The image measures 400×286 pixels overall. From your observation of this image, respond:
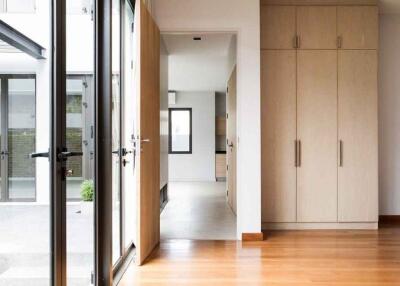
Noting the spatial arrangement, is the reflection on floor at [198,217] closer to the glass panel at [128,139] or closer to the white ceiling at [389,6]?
the glass panel at [128,139]

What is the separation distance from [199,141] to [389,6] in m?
6.43

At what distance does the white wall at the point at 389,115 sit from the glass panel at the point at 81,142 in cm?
362

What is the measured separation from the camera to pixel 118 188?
123 inches

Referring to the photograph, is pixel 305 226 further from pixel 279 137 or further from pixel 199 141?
pixel 199 141

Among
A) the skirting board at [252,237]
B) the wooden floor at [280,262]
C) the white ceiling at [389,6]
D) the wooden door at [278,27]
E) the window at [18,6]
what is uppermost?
the white ceiling at [389,6]

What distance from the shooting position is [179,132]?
10258 mm

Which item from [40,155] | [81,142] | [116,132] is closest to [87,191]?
[81,142]

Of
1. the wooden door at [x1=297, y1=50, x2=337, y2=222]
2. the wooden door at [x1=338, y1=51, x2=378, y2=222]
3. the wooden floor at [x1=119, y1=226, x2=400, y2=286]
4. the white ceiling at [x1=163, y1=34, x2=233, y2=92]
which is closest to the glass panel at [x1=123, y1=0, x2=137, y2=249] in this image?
the wooden floor at [x1=119, y1=226, x2=400, y2=286]

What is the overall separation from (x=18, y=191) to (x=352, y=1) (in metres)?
4.05

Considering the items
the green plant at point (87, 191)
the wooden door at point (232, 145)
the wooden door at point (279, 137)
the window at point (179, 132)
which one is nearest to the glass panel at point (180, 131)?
the window at point (179, 132)

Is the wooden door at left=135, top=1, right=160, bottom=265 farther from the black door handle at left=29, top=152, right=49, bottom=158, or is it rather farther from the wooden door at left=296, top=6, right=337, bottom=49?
the wooden door at left=296, top=6, right=337, bottom=49

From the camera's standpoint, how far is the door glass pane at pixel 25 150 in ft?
4.85

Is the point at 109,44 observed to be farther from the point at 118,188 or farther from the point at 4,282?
the point at 4,282

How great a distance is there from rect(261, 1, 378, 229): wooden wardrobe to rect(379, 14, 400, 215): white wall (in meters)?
0.46
